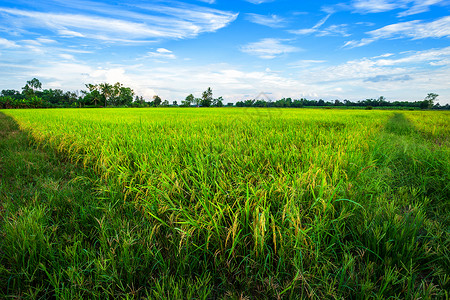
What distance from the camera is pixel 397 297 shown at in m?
0.78

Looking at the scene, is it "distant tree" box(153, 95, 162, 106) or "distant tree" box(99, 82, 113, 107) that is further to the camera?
"distant tree" box(153, 95, 162, 106)

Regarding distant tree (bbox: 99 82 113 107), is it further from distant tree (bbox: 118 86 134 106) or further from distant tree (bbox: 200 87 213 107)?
distant tree (bbox: 200 87 213 107)

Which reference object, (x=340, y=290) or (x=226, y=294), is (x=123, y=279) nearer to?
(x=226, y=294)

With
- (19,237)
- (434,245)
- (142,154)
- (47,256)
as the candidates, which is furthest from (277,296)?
(142,154)

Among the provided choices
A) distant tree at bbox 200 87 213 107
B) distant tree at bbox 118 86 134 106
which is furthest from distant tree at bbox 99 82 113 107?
distant tree at bbox 200 87 213 107

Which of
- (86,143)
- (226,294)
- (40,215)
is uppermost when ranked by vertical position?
(86,143)

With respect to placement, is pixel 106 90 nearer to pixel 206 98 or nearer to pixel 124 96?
pixel 124 96

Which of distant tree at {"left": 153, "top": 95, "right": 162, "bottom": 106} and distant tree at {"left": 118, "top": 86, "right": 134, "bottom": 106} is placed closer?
Result: distant tree at {"left": 118, "top": 86, "right": 134, "bottom": 106}

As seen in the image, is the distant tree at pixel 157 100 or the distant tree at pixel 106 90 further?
the distant tree at pixel 157 100

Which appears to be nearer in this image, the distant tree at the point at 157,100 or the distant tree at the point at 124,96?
the distant tree at the point at 124,96

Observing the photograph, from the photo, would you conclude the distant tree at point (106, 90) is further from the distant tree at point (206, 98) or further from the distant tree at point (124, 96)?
the distant tree at point (206, 98)

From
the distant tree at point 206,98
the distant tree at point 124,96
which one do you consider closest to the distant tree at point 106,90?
the distant tree at point 124,96

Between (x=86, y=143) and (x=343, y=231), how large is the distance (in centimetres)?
345

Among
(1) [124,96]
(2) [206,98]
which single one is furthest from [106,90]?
(2) [206,98]
